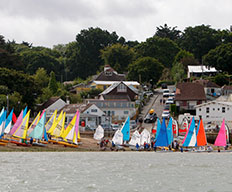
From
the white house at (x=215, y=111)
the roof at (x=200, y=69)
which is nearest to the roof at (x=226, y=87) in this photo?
the roof at (x=200, y=69)

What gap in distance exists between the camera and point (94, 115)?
78188 millimetres

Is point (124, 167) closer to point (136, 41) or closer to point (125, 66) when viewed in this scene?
point (125, 66)

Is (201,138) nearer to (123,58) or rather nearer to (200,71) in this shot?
(200,71)

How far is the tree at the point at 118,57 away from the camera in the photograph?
425 ft

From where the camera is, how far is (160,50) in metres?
127

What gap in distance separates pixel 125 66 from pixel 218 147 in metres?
73.1

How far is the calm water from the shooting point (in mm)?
33469

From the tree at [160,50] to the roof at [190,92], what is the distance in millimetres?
37485

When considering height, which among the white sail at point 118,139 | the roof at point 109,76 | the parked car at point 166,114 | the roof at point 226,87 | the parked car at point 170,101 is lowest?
the white sail at point 118,139

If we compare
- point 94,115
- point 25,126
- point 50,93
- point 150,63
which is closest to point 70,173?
point 25,126

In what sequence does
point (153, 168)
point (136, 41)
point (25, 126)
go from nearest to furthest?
point (153, 168) → point (25, 126) → point (136, 41)

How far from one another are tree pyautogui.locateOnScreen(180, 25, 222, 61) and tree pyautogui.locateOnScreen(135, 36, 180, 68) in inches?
187

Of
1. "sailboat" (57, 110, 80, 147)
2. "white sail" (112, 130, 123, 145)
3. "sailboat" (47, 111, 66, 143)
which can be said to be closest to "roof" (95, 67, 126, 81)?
"sailboat" (47, 111, 66, 143)

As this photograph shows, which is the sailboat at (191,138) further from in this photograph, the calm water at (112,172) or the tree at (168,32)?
the tree at (168,32)
